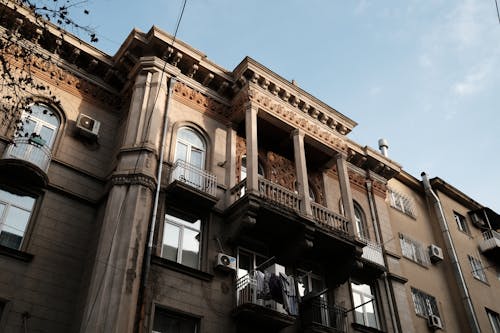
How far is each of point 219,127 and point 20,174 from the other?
7.02 metres

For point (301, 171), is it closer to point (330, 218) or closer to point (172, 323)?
point (330, 218)

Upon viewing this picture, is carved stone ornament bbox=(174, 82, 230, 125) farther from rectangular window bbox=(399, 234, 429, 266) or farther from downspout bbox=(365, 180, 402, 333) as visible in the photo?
rectangular window bbox=(399, 234, 429, 266)

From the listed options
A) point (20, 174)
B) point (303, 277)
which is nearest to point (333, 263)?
point (303, 277)

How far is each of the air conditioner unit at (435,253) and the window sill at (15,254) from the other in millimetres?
15933

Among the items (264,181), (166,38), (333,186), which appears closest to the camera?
(264,181)

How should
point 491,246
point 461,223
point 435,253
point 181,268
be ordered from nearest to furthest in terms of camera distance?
1. point 181,268
2. point 435,253
3. point 491,246
4. point 461,223

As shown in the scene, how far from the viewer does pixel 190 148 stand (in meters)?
17.2

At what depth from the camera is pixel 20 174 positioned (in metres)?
13.5

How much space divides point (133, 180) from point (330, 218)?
23.5ft

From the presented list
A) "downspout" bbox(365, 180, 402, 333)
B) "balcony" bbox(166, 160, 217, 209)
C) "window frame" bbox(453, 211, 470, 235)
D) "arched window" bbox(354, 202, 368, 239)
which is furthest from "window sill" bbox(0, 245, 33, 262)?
"window frame" bbox(453, 211, 470, 235)

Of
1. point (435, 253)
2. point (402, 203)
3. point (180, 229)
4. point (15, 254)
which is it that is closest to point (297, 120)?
point (180, 229)

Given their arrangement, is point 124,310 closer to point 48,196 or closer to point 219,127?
point 48,196

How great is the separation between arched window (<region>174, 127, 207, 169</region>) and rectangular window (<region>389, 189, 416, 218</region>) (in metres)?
9.69

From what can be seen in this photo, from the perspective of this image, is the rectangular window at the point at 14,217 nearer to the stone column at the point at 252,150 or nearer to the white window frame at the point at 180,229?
the white window frame at the point at 180,229
